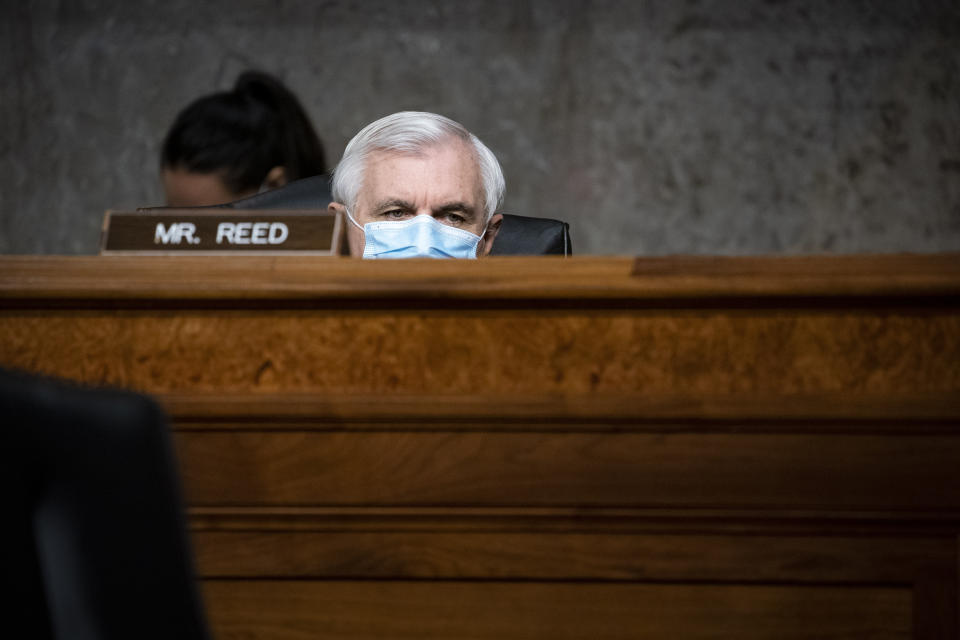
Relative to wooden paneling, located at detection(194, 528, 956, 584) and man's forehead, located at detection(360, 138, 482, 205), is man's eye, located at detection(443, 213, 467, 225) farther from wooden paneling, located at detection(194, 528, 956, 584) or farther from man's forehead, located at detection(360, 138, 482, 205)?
wooden paneling, located at detection(194, 528, 956, 584)

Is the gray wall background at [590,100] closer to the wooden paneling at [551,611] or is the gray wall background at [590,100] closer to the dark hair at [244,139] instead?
the dark hair at [244,139]

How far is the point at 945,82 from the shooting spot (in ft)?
9.87

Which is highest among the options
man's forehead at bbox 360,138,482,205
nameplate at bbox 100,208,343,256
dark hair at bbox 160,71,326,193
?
dark hair at bbox 160,71,326,193

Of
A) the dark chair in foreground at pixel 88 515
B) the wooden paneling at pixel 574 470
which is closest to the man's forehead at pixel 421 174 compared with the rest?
the wooden paneling at pixel 574 470

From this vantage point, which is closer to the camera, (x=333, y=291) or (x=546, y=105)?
(x=333, y=291)

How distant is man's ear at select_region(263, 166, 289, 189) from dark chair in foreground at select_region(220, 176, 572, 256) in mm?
267

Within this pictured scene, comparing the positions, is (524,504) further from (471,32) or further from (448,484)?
(471,32)

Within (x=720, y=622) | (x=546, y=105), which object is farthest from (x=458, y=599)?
(x=546, y=105)

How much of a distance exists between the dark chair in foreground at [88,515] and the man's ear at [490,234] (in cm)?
132

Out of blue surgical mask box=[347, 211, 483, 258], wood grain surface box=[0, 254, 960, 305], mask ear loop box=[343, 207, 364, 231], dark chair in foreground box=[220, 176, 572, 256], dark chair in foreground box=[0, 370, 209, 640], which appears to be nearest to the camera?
dark chair in foreground box=[0, 370, 209, 640]

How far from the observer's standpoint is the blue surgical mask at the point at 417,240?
4.44 ft

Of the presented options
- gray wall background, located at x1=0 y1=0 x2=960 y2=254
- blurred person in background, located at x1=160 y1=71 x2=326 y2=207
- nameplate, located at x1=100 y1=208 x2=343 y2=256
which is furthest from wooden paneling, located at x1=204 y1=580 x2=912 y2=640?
gray wall background, located at x1=0 y1=0 x2=960 y2=254

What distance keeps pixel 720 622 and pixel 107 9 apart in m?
2.91

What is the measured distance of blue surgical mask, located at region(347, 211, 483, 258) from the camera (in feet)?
4.44
